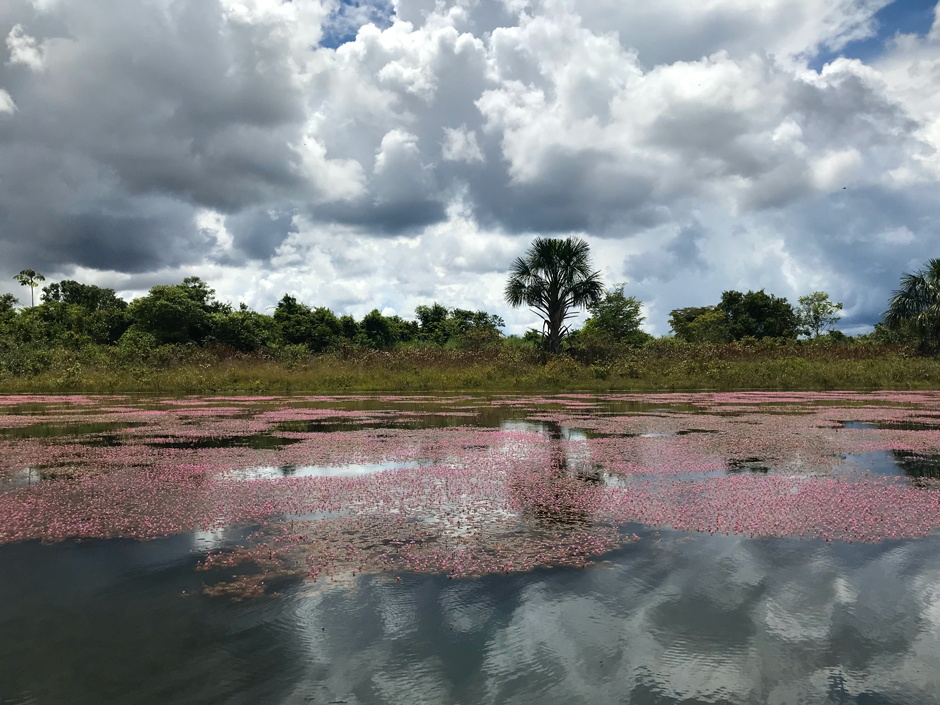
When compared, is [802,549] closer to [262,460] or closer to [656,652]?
[656,652]

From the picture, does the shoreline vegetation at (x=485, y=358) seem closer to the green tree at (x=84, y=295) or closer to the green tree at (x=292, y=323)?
the green tree at (x=292, y=323)

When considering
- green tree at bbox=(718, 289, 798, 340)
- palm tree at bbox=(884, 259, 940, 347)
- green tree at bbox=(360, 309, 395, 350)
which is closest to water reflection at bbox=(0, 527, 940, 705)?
palm tree at bbox=(884, 259, 940, 347)

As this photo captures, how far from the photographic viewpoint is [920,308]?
48.6 metres

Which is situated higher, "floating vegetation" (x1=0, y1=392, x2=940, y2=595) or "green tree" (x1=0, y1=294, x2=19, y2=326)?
"green tree" (x1=0, y1=294, x2=19, y2=326)

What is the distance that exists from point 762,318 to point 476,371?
174 feet

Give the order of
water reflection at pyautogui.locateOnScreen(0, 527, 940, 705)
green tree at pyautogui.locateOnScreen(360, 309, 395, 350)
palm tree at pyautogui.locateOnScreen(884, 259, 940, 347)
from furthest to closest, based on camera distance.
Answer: green tree at pyautogui.locateOnScreen(360, 309, 395, 350) < palm tree at pyautogui.locateOnScreen(884, 259, 940, 347) < water reflection at pyautogui.locateOnScreen(0, 527, 940, 705)

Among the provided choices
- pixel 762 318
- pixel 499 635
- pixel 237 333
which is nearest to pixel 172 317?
pixel 237 333

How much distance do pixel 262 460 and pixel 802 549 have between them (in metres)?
8.67

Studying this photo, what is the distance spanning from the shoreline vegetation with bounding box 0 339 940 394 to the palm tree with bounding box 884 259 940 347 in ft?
29.5

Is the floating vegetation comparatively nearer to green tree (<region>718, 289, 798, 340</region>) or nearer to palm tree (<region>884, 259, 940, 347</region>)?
palm tree (<region>884, 259, 940, 347</region>)

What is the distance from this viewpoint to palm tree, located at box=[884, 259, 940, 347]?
45.2 meters

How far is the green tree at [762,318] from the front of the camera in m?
72.1

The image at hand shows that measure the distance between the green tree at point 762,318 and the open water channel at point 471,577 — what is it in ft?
219

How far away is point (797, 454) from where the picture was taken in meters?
11.3
